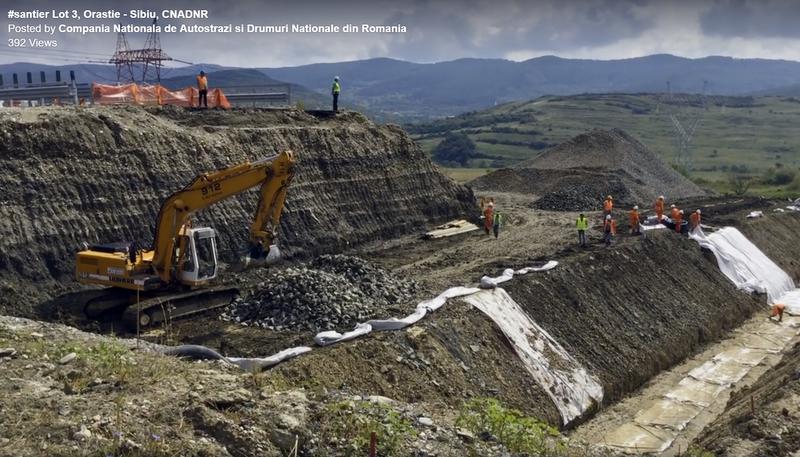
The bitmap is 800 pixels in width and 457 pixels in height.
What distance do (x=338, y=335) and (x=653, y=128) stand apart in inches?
4718

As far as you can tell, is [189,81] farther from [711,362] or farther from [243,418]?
[243,418]

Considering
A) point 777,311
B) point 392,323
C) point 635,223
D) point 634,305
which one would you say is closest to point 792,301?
point 777,311

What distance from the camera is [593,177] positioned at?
4300 centimetres

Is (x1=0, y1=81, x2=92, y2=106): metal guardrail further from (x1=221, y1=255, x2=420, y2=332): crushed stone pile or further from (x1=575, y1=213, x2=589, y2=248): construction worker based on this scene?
(x1=575, y1=213, x2=589, y2=248): construction worker

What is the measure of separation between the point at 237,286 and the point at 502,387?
23.1 feet

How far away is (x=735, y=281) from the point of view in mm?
26547

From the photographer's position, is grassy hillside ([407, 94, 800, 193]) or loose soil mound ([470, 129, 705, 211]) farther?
grassy hillside ([407, 94, 800, 193])

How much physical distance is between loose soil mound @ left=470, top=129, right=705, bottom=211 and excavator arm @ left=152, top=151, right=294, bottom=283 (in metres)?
21.6

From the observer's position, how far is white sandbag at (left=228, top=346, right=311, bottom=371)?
12547 mm

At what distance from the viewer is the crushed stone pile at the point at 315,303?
16234mm

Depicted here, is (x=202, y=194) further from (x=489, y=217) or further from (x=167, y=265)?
(x=489, y=217)

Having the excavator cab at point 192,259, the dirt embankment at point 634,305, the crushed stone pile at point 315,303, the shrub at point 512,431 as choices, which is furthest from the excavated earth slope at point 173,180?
the shrub at point 512,431

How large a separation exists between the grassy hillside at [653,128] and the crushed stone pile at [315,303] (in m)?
65.2

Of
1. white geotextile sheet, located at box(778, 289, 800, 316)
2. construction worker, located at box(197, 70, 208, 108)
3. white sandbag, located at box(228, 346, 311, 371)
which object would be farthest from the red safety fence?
white geotextile sheet, located at box(778, 289, 800, 316)
